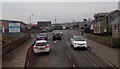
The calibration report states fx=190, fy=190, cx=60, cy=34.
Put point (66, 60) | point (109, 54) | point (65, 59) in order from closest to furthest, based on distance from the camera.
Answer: point (66, 60) → point (65, 59) → point (109, 54)

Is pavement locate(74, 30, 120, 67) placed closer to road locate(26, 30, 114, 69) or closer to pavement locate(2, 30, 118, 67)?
pavement locate(2, 30, 118, 67)

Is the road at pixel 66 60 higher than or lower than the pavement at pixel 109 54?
lower

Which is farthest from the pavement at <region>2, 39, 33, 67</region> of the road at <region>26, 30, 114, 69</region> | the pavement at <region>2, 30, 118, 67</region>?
the road at <region>26, 30, 114, 69</region>

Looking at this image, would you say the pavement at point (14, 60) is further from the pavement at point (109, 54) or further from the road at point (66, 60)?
the pavement at point (109, 54)

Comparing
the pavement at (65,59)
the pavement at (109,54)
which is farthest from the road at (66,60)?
the pavement at (109,54)

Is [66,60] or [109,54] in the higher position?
[109,54]

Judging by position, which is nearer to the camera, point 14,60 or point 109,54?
point 14,60

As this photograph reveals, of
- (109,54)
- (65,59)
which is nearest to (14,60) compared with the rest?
(65,59)

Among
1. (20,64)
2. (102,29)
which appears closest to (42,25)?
(102,29)

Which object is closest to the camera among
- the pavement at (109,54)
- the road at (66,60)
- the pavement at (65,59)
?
the road at (66,60)

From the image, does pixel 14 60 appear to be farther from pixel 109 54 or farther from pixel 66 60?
pixel 109 54

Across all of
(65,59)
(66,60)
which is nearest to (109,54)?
(65,59)

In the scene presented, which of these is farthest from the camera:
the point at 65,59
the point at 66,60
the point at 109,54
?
the point at 109,54

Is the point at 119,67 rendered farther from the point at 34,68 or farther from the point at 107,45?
the point at 107,45
